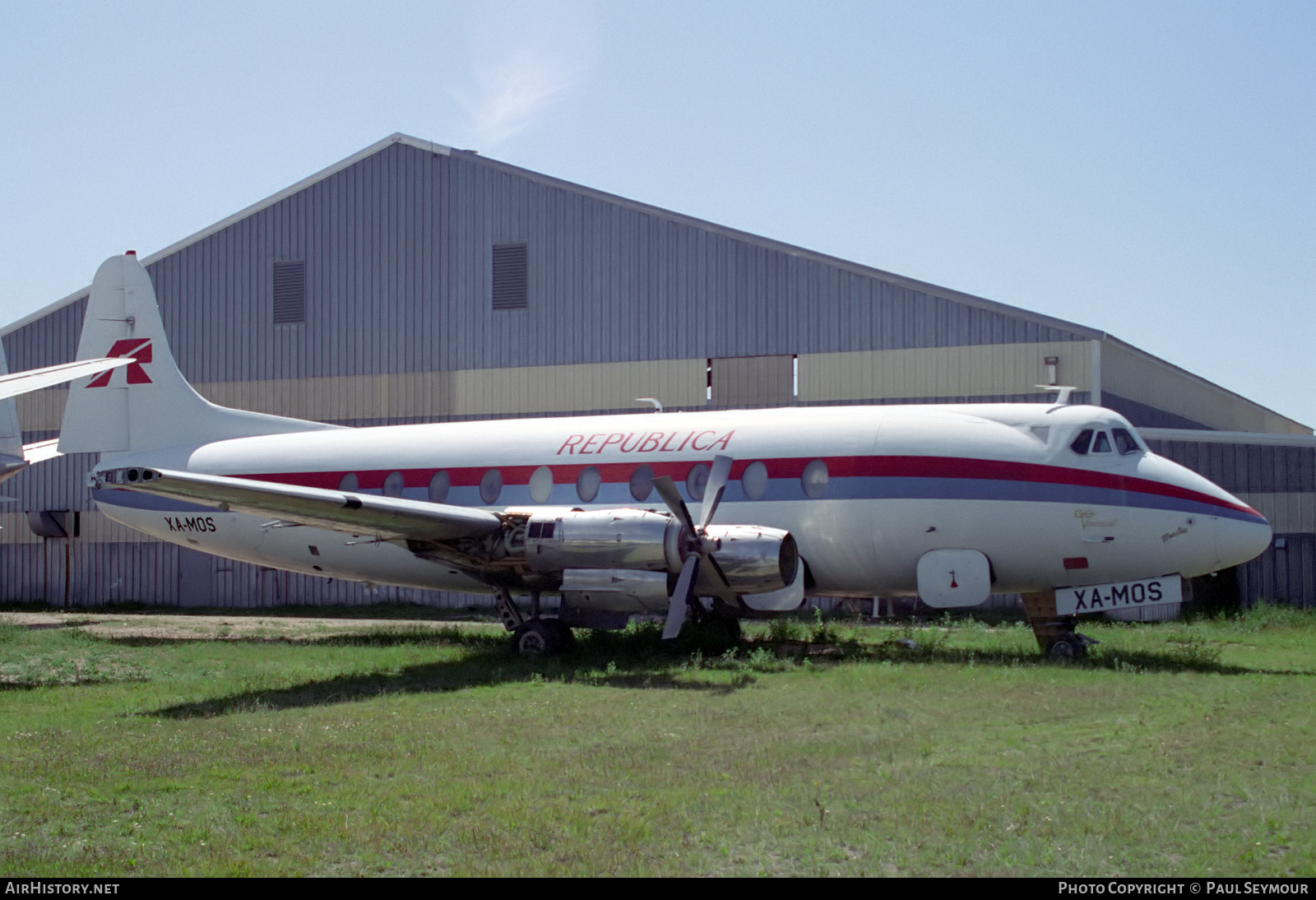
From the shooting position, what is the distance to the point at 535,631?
57.3ft

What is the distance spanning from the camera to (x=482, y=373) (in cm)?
3062

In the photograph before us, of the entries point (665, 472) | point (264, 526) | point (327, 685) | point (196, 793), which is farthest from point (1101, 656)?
point (264, 526)

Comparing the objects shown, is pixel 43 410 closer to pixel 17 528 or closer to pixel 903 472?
pixel 17 528

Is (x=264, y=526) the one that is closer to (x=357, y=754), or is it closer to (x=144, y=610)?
(x=357, y=754)

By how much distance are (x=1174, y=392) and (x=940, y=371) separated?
9.94 meters

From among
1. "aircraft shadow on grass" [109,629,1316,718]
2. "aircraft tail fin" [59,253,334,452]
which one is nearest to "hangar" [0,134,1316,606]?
"aircraft tail fin" [59,253,334,452]

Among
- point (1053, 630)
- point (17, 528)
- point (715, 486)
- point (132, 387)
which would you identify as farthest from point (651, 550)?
point (17, 528)

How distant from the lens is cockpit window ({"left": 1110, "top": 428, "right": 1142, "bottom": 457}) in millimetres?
16234

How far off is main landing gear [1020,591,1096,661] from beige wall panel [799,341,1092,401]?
9907 millimetres

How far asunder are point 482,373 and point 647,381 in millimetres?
4519

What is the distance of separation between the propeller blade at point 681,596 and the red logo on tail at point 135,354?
485 inches

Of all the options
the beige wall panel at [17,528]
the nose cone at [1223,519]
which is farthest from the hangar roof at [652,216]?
the nose cone at [1223,519]

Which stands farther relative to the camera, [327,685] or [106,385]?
[106,385]

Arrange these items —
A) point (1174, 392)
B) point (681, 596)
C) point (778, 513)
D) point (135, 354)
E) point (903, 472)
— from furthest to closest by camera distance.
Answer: point (1174, 392) < point (135, 354) < point (778, 513) < point (903, 472) < point (681, 596)
